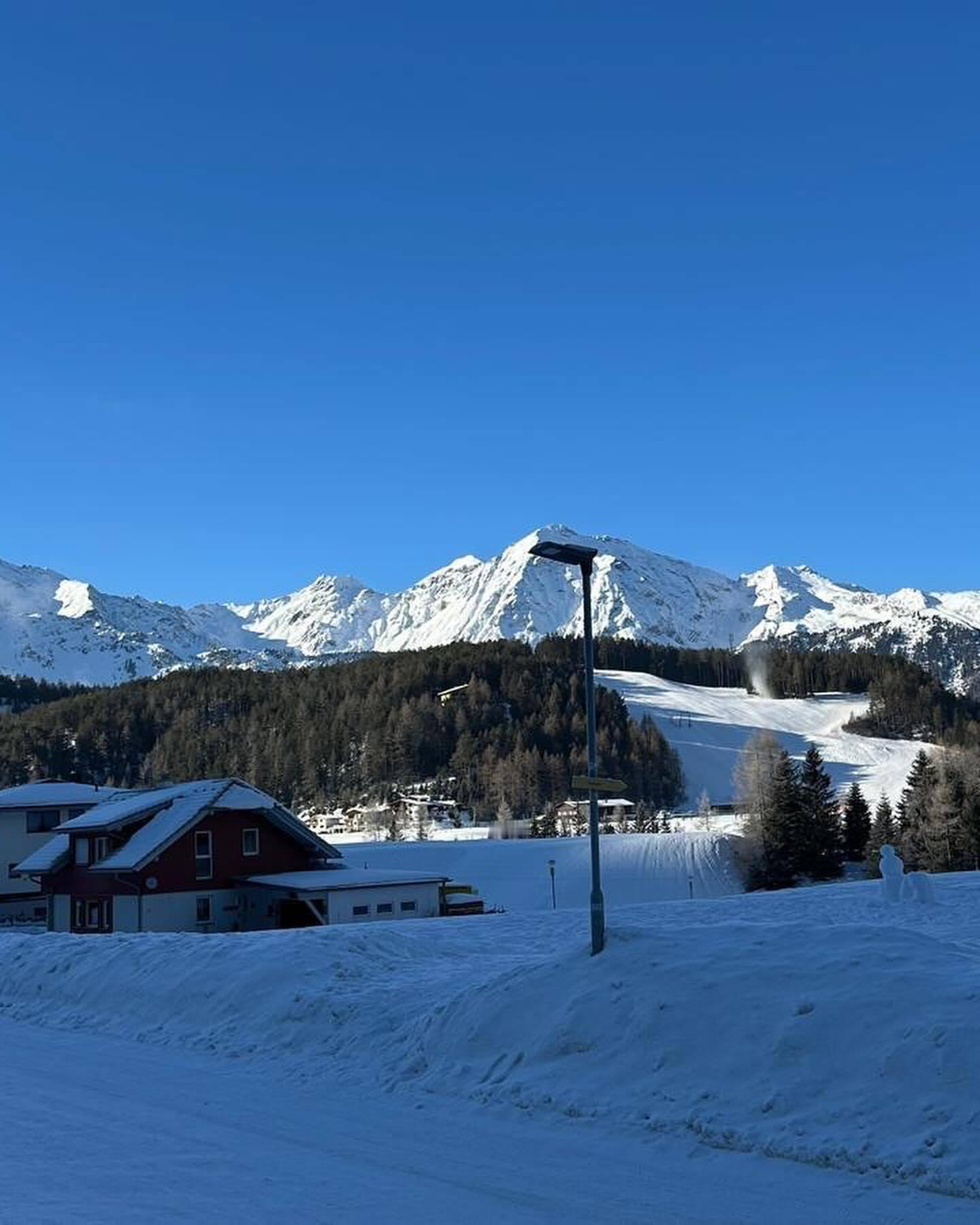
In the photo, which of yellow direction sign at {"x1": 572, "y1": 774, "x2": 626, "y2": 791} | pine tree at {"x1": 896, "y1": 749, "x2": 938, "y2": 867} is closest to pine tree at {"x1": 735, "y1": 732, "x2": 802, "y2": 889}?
pine tree at {"x1": 896, "y1": 749, "x2": 938, "y2": 867}

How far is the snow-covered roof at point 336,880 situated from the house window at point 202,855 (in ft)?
6.04

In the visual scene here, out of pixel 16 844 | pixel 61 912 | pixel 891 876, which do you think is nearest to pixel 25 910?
pixel 16 844

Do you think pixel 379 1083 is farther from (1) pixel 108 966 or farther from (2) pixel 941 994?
(1) pixel 108 966

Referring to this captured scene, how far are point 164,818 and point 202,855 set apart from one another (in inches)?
88.3

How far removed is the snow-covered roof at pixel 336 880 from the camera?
1857 inches

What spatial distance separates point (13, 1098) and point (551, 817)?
134 m

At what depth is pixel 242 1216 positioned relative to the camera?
9.73 m

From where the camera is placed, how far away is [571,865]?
4242 inches

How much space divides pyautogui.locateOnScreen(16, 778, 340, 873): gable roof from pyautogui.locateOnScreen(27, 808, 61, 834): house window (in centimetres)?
1027

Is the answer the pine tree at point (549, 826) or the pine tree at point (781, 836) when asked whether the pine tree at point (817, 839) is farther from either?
the pine tree at point (549, 826)

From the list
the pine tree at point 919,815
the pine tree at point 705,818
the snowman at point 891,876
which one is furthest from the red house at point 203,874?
the pine tree at point 705,818

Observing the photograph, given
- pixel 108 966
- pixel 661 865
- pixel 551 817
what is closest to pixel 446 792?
pixel 551 817

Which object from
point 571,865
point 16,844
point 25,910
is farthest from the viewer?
point 571,865

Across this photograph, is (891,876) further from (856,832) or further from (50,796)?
(856,832)
